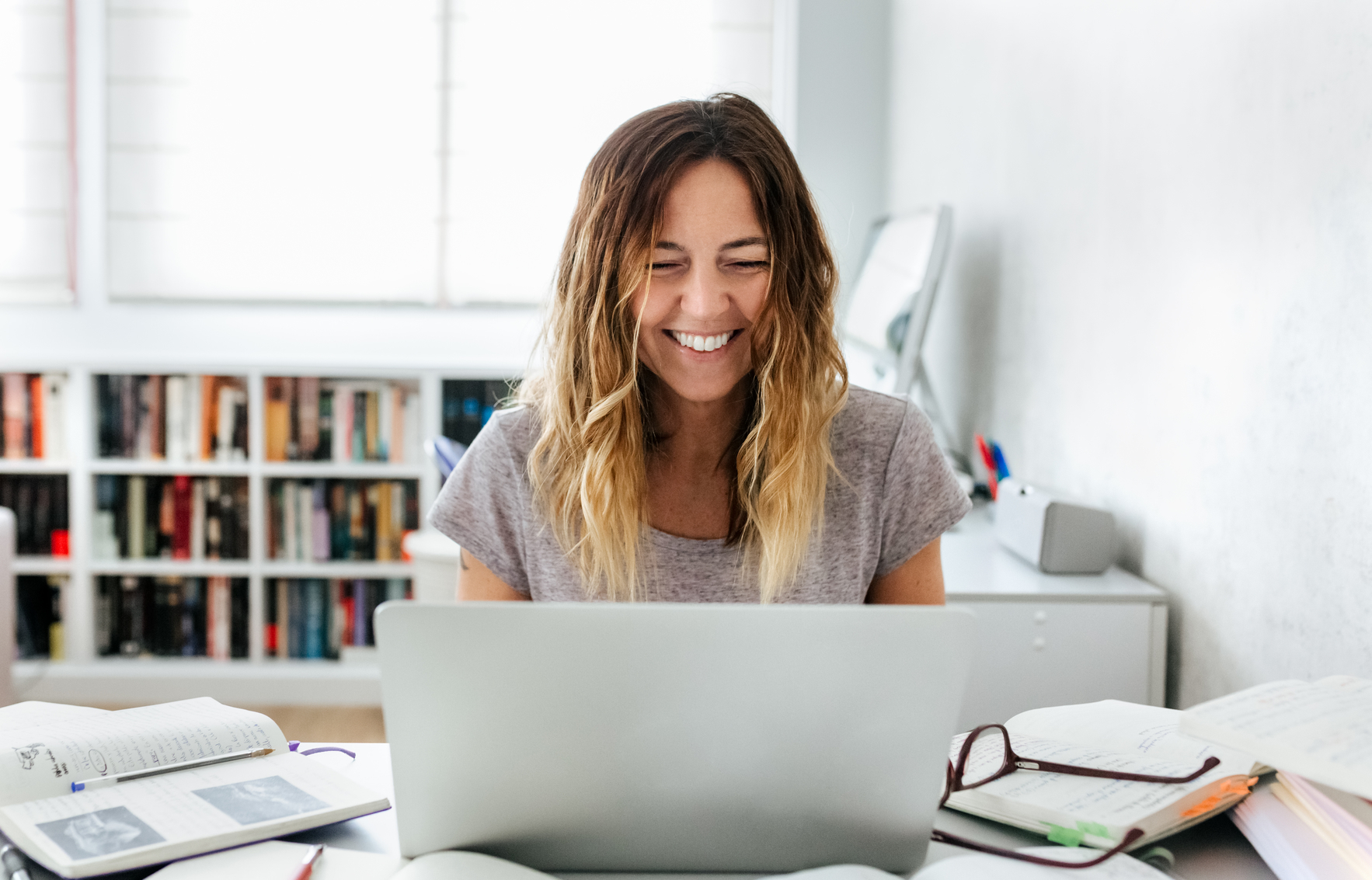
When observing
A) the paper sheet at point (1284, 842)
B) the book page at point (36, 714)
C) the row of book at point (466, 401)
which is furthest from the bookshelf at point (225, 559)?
the paper sheet at point (1284, 842)

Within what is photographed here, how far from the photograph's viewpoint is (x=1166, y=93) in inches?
64.6

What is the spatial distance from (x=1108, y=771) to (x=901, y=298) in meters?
1.78

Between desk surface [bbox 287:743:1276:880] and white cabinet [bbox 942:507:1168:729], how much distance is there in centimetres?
81

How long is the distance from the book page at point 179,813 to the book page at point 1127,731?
582 millimetres

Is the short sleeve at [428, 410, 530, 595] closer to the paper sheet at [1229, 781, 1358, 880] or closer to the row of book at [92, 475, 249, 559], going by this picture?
the paper sheet at [1229, 781, 1358, 880]

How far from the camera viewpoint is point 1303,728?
0.69 meters

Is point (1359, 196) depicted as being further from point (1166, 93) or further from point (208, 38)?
point (208, 38)

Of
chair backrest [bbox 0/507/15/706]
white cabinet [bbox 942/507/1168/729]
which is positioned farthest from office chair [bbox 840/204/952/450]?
chair backrest [bbox 0/507/15/706]

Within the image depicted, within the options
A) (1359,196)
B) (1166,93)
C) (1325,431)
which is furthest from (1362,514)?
(1166,93)

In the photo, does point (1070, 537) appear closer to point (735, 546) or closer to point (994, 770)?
point (735, 546)

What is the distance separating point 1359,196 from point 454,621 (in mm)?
1073

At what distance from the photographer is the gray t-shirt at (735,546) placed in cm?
125

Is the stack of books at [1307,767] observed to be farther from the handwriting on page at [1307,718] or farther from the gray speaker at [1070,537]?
the gray speaker at [1070,537]

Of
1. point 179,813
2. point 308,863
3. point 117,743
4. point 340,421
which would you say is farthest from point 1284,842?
point 340,421
